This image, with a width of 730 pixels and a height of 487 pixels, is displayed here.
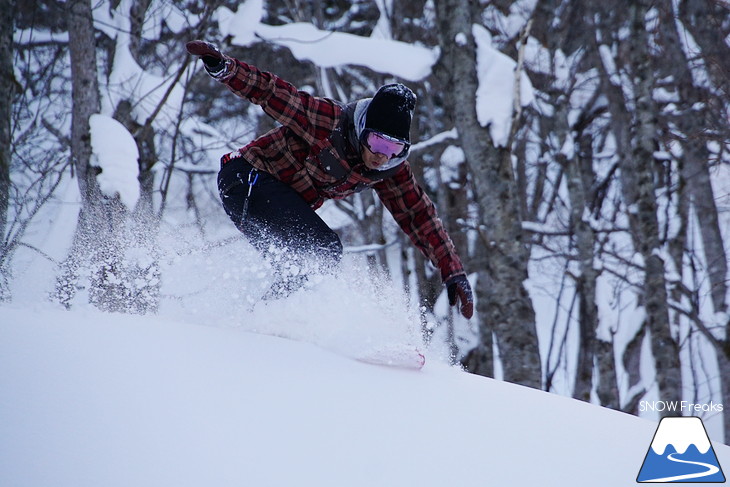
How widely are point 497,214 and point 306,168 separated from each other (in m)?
1.80

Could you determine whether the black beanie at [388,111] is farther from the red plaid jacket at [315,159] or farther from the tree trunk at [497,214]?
the tree trunk at [497,214]

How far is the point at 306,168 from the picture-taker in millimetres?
3059

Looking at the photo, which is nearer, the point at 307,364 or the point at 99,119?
the point at 307,364

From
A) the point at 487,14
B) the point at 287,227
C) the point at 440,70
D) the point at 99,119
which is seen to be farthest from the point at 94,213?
the point at 487,14

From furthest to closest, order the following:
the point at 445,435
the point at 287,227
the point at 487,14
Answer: the point at 487,14 < the point at 287,227 < the point at 445,435

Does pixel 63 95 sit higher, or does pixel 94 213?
pixel 63 95

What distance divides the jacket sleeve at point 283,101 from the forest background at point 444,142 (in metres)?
0.78

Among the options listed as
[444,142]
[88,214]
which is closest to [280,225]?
[88,214]

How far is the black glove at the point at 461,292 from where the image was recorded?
10.4 ft

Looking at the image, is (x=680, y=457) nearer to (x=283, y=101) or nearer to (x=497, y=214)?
(x=283, y=101)

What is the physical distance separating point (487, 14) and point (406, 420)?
8.09m

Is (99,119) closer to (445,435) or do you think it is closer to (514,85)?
(514,85)

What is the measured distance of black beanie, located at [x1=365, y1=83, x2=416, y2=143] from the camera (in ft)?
9.02

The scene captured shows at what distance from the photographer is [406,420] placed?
6.60ft
